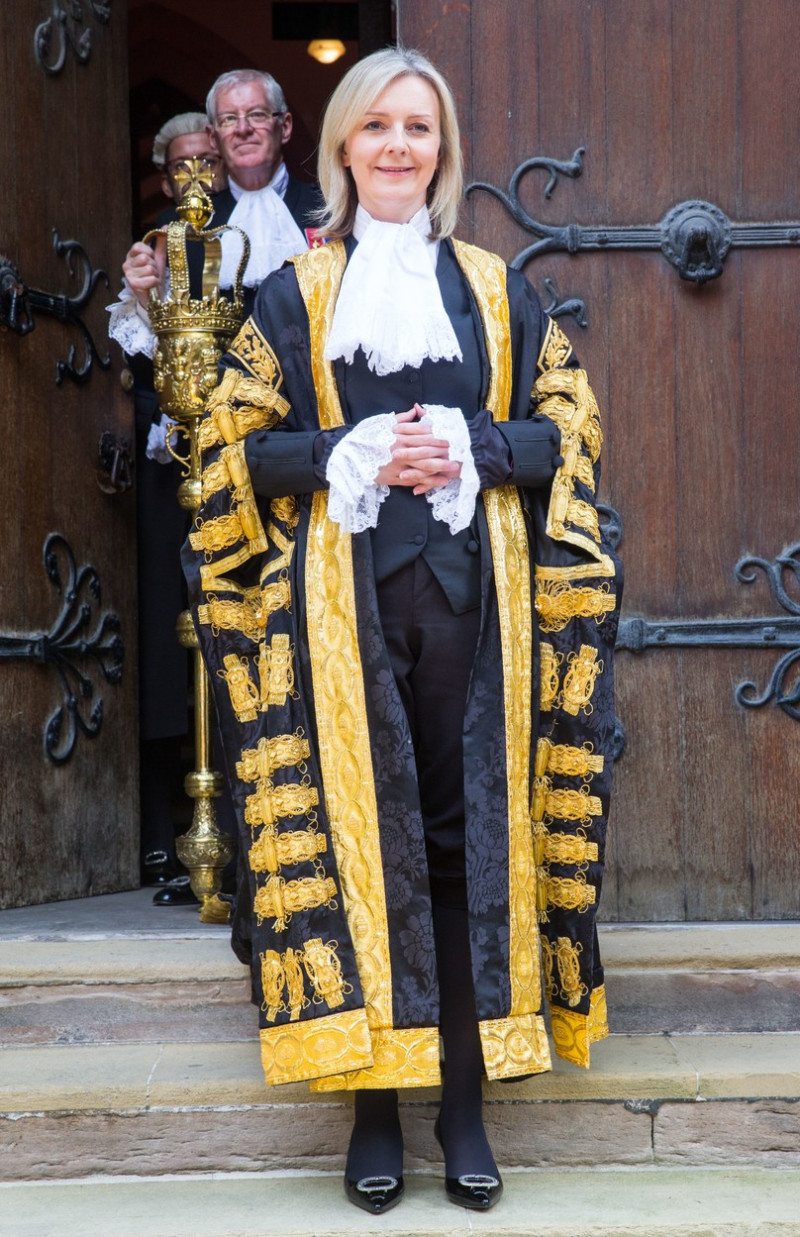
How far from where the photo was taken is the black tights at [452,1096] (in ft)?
7.94

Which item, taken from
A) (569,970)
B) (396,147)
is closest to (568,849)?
(569,970)

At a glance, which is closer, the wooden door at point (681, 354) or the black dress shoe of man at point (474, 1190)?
the black dress shoe of man at point (474, 1190)

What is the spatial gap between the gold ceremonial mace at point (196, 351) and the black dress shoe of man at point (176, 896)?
0.87 ft

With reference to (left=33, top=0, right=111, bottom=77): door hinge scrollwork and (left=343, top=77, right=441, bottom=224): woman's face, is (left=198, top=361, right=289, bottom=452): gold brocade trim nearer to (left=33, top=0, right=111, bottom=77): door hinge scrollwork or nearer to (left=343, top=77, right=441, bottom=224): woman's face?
(left=343, top=77, right=441, bottom=224): woman's face

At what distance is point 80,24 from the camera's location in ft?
12.3

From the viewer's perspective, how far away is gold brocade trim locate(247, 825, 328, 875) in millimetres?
2398

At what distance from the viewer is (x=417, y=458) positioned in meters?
2.32

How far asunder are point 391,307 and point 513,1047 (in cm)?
115

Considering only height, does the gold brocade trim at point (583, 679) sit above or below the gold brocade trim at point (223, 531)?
below

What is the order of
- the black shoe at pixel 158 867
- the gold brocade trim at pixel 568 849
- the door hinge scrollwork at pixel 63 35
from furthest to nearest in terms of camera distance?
the black shoe at pixel 158 867 → the door hinge scrollwork at pixel 63 35 → the gold brocade trim at pixel 568 849

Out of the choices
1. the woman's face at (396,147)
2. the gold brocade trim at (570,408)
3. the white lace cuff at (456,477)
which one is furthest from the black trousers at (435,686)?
the woman's face at (396,147)

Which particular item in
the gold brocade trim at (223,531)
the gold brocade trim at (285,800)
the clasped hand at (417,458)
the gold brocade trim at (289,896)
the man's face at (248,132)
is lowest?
the gold brocade trim at (289,896)

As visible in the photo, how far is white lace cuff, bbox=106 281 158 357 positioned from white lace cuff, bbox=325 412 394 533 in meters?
1.25

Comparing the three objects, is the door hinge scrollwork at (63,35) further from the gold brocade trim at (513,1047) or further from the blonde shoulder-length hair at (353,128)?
the gold brocade trim at (513,1047)
